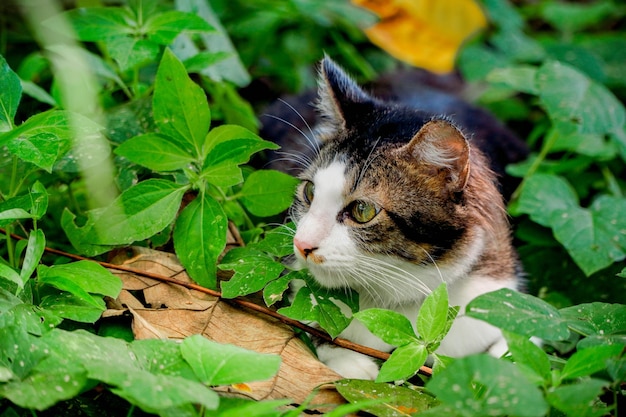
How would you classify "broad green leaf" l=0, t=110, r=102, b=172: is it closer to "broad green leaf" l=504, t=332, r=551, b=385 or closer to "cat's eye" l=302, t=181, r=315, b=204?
"cat's eye" l=302, t=181, r=315, b=204

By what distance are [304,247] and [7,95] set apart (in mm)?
856

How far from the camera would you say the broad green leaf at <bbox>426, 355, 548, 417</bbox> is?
4.20ft

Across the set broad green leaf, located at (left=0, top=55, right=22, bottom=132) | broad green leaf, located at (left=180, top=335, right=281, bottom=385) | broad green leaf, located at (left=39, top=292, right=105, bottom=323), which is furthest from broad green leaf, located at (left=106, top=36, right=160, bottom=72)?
broad green leaf, located at (left=180, top=335, right=281, bottom=385)

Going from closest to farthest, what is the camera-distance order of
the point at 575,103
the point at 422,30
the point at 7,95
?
the point at 7,95, the point at 575,103, the point at 422,30

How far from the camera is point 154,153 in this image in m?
1.88

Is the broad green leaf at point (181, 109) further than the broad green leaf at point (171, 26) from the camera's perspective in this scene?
No

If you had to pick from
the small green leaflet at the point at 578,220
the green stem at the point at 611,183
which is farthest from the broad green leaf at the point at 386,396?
the green stem at the point at 611,183

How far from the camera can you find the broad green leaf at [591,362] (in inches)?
57.8

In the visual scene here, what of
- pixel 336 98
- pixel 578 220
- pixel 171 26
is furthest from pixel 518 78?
pixel 171 26

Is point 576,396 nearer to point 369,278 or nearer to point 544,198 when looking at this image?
point 369,278

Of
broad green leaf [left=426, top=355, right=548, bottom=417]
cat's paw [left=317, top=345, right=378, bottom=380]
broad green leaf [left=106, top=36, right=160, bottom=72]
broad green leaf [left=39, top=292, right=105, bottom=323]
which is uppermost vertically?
broad green leaf [left=106, top=36, right=160, bottom=72]

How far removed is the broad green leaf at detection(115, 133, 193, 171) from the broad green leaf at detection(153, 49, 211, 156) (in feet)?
0.10

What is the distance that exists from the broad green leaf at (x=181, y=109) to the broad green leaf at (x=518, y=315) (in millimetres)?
878

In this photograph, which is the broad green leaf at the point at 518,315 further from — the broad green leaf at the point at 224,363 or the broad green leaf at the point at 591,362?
the broad green leaf at the point at 224,363
